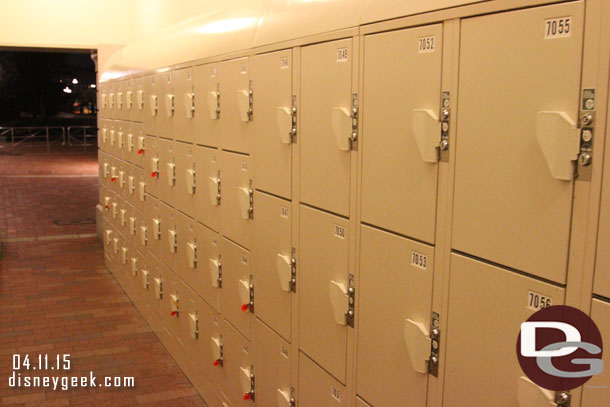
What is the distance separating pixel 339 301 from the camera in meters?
2.62

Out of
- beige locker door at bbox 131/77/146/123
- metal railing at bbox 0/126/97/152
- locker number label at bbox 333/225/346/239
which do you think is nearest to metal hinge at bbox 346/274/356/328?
locker number label at bbox 333/225/346/239

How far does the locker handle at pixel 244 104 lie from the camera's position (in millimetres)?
3434

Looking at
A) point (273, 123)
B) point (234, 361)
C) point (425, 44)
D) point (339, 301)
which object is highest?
point (425, 44)

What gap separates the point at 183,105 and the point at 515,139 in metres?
3.20

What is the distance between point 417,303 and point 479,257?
35 centimetres

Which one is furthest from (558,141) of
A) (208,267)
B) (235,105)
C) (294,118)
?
(208,267)

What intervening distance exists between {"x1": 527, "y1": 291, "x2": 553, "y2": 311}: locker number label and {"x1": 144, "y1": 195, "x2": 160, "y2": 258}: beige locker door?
3.98 m

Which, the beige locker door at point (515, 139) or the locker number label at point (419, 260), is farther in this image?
the locker number label at point (419, 260)

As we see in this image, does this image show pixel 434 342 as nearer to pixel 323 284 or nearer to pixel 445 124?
pixel 445 124

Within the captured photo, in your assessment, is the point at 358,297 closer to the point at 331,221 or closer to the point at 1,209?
the point at 331,221

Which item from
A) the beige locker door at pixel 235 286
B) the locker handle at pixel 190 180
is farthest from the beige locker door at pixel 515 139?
the locker handle at pixel 190 180

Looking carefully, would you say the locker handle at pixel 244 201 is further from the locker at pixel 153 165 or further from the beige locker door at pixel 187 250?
the locker at pixel 153 165

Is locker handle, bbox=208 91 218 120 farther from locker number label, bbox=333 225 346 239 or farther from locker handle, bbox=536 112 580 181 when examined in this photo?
locker handle, bbox=536 112 580 181

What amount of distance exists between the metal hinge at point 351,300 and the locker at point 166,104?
263 cm
